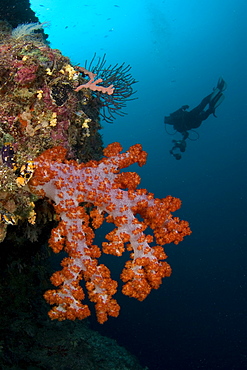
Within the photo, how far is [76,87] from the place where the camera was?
3.54 meters

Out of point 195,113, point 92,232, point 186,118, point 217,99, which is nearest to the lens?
point 92,232

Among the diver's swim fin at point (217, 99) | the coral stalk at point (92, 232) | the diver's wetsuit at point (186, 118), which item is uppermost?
the diver's swim fin at point (217, 99)

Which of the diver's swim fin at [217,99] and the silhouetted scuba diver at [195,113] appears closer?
the diver's swim fin at [217,99]

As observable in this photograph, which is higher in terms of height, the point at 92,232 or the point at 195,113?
the point at 195,113

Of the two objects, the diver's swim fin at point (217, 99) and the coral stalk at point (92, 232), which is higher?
the diver's swim fin at point (217, 99)

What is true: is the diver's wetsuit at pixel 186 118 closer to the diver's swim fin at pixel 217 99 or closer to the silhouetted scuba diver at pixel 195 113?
the silhouetted scuba diver at pixel 195 113

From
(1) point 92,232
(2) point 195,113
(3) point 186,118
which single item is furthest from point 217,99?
(1) point 92,232

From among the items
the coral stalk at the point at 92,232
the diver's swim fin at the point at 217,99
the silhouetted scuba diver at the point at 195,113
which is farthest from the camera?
the silhouetted scuba diver at the point at 195,113

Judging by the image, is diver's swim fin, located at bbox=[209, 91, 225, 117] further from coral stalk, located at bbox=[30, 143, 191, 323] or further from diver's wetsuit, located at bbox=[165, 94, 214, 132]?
coral stalk, located at bbox=[30, 143, 191, 323]

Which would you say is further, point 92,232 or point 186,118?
point 186,118

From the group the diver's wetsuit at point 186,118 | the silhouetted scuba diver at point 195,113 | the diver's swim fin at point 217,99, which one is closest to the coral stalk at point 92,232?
the diver's swim fin at point 217,99

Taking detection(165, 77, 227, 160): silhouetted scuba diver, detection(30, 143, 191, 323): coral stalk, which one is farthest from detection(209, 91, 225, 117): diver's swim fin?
detection(30, 143, 191, 323): coral stalk

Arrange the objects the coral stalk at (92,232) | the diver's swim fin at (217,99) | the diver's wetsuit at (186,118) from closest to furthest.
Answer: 1. the coral stalk at (92,232)
2. the diver's swim fin at (217,99)
3. the diver's wetsuit at (186,118)

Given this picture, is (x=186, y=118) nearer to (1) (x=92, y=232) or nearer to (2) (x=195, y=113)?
(2) (x=195, y=113)
